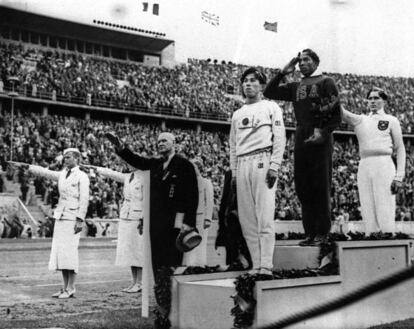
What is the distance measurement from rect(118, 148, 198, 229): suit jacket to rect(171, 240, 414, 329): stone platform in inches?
23.4

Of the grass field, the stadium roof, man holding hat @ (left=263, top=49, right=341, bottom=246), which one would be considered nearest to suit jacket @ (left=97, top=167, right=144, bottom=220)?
the grass field

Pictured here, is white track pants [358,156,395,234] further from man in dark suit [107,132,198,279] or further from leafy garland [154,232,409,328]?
man in dark suit [107,132,198,279]

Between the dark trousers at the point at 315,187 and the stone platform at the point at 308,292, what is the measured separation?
0.29 meters

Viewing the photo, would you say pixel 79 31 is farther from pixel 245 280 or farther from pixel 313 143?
pixel 245 280

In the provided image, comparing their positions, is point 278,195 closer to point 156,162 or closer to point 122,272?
point 122,272

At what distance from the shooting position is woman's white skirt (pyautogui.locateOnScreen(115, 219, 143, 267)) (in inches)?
317

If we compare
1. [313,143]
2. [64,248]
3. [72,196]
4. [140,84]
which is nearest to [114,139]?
[313,143]

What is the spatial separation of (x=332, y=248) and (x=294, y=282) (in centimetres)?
67

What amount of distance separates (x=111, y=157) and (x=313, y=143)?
19.3 m

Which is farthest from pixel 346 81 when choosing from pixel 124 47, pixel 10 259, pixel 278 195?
pixel 10 259

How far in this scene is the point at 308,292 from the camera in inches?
190

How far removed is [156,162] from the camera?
5.71 metres

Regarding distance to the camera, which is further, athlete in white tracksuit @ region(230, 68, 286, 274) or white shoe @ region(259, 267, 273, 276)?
athlete in white tracksuit @ region(230, 68, 286, 274)

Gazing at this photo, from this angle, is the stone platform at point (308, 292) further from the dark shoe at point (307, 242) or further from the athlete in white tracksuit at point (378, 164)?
the athlete in white tracksuit at point (378, 164)
